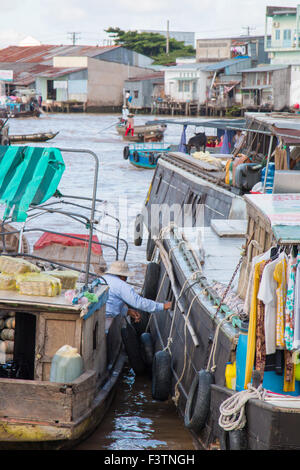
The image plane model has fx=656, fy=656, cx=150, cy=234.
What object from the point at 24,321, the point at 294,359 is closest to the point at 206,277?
the point at 24,321

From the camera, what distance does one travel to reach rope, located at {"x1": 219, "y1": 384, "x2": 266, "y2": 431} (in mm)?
5250

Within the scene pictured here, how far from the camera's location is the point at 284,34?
5250 cm

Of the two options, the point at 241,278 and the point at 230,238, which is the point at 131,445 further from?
the point at 230,238

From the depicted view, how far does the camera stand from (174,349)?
27.2 feet

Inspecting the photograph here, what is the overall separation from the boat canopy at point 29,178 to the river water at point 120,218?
2.64m

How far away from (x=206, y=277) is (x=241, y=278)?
1124 millimetres

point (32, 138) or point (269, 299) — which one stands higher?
point (32, 138)

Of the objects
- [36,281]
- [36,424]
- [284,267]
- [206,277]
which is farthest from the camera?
A: [206,277]

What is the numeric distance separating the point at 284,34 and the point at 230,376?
167 ft

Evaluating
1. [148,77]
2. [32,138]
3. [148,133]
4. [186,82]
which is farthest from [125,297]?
[148,77]

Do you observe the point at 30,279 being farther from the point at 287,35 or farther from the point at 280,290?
the point at 287,35

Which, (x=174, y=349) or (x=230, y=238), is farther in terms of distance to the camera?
(x=230, y=238)

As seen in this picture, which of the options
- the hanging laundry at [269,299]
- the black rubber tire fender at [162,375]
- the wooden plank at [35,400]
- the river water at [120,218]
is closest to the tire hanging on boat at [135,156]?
the river water at [120,218]
